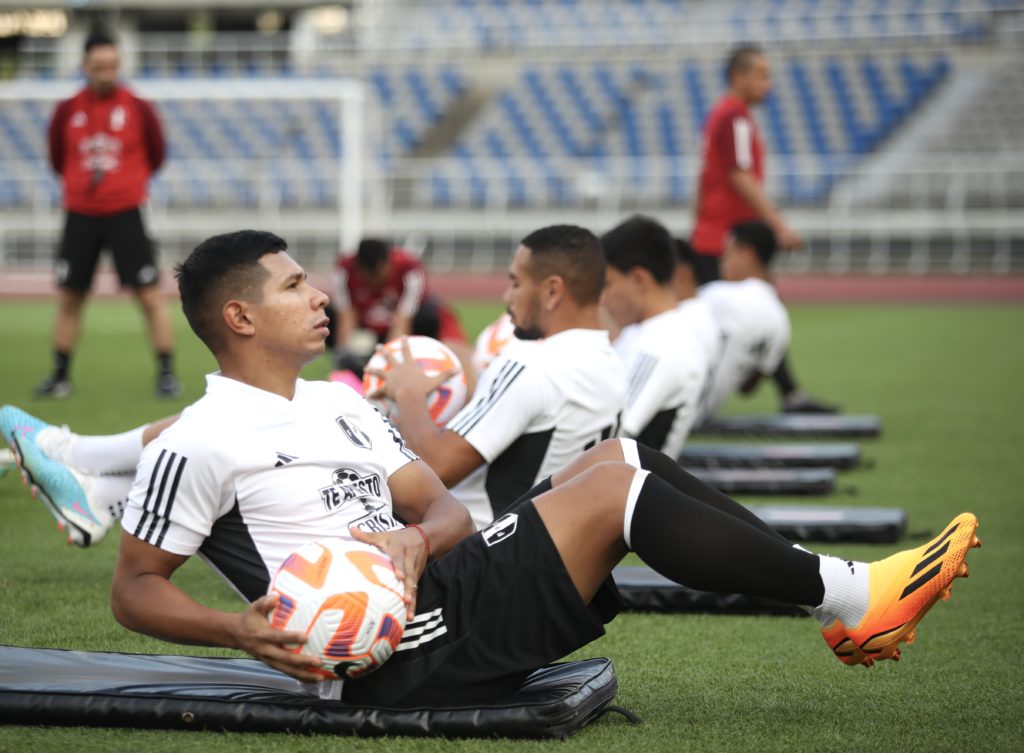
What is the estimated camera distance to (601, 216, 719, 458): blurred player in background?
5586 millimetres

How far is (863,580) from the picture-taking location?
315cm

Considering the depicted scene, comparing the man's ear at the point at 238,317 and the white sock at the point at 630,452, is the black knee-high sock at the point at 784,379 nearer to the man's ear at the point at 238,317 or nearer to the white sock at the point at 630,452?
the white sock at the point at 630,452

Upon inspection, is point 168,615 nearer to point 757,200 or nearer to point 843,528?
point 843,528

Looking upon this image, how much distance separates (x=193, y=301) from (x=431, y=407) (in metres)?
1.98

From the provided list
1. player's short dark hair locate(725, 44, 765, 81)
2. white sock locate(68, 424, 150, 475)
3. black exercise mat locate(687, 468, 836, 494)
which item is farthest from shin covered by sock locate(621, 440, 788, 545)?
player's short dark hair locate(725, 44, 765, 81)

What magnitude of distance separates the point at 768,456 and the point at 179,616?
517 centimetres

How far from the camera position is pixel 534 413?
4398mm

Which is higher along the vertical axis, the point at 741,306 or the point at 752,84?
the point at 752,84

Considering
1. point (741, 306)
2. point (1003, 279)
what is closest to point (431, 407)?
point (741, 306)

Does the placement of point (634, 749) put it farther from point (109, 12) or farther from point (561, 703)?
point (109, 12)

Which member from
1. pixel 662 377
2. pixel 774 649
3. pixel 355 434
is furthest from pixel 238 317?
pixel 662 377

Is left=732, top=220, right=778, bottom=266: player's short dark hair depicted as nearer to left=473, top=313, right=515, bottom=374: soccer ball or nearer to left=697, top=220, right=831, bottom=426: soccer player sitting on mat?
left=697, top=220, right=831, bottom=426: soccer player sitting on mat

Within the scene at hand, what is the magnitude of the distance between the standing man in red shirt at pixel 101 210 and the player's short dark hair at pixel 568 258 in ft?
18.0

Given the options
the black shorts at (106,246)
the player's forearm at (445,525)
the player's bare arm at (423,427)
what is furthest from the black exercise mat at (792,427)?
the player's forearm at (445,525)
